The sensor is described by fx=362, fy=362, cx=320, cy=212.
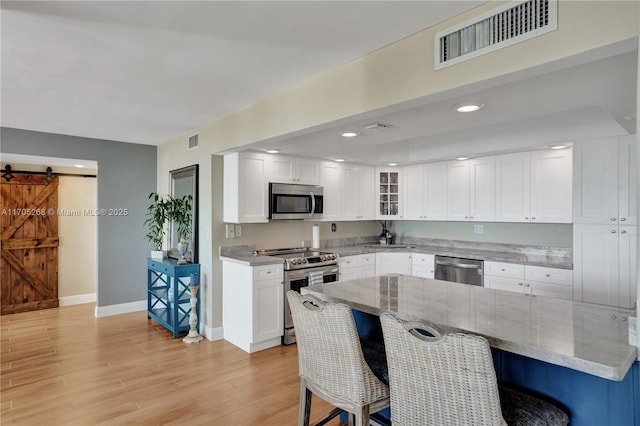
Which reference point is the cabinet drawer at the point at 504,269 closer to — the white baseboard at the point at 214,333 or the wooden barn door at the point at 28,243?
the white baseboard at the point at 214,333

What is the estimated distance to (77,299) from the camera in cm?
595

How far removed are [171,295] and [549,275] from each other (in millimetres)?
4343

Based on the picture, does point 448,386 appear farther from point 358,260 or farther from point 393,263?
point 393,263

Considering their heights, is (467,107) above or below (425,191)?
above

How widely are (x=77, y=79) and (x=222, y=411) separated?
2.78 metres

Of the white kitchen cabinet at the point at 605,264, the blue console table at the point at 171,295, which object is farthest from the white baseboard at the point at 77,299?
the white kitchen cabinet at the point at 605,264

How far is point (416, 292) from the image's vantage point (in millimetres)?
2344

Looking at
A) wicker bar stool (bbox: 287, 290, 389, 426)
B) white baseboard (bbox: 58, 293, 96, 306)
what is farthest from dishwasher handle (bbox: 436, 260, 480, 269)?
white baseboard (bbox: 58, 293, 96, 306)

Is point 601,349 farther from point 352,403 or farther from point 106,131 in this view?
point 106,131

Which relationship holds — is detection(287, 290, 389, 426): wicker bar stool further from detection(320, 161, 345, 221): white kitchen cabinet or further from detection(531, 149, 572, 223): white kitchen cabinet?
detection(531, 149, 572, 223): white kitchen cabinet

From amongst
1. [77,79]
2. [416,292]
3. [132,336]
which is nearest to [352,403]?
[416,292]

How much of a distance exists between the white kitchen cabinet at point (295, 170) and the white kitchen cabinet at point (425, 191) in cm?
152

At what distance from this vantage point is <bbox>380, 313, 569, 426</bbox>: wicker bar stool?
129 centimetres

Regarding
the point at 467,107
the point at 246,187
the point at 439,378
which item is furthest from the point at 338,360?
the point at 246,187
